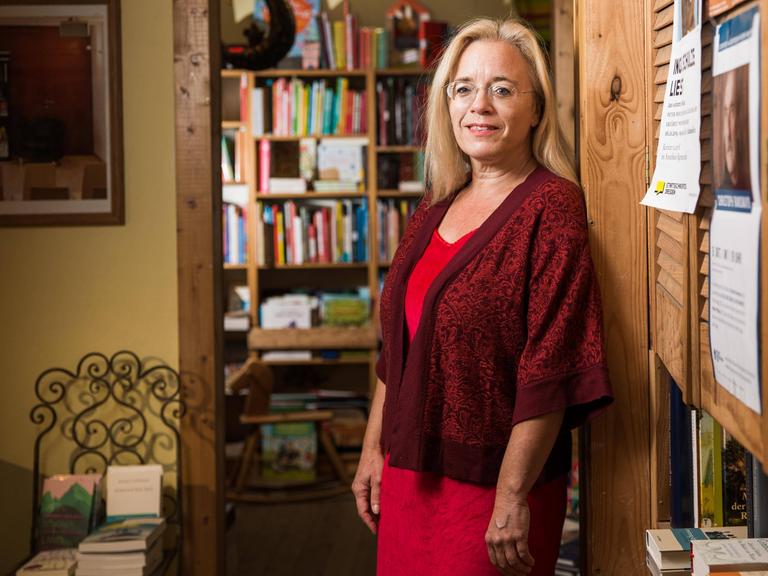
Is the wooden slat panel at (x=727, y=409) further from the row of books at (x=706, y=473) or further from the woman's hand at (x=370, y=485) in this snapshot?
the woman's hand at (x=370, y=485)

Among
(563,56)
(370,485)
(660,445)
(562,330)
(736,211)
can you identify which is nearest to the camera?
(736,211)

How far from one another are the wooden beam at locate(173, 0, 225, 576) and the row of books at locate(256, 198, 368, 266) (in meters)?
2.62

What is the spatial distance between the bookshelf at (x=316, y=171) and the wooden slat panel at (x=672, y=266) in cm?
372

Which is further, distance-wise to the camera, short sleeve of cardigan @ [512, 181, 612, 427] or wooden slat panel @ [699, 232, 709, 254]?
short sleeve of cardigan @ [512, 181, 612, 427]

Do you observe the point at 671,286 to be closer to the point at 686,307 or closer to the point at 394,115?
the point at 686,307

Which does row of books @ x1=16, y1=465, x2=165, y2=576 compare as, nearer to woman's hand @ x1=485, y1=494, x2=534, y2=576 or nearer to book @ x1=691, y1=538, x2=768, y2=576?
woman's hand @ x1=485, y1=494, x2=534, y2=576

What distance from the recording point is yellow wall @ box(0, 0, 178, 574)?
99.8 inches

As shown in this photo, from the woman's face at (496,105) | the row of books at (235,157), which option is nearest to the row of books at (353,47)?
the row of books at (235,157)

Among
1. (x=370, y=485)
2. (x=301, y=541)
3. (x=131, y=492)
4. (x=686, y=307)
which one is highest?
(x=686, y=307)

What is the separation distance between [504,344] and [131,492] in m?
1.34

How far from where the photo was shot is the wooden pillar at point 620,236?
1652 millimetres

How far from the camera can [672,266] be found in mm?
1325

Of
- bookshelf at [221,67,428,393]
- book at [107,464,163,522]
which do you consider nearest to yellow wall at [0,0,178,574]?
book at [107,464,163,522]

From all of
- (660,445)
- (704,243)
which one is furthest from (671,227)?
(660,445)
